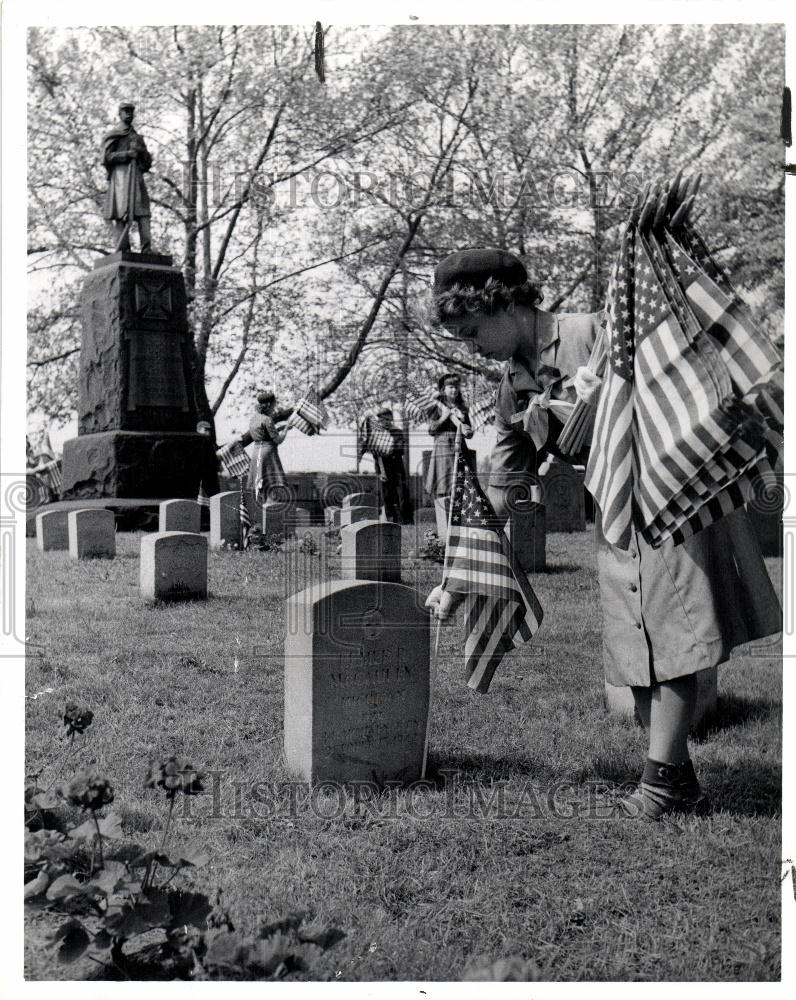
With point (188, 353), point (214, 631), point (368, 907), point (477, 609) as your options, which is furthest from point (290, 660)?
point (188, 353)

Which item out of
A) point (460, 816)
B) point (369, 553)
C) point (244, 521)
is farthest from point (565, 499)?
point (460, 816)

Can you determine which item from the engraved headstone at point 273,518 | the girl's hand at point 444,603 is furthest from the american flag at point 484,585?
the engraved headstone at point 273,518

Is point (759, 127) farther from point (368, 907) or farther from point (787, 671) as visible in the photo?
point (368, 907)

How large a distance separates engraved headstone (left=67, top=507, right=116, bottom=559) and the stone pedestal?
1225mm

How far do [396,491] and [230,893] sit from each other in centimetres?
381

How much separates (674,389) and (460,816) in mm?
1595

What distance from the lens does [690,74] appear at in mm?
3695

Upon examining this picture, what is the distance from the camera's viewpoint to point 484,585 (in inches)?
134

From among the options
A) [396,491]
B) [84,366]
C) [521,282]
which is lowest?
[396,491]

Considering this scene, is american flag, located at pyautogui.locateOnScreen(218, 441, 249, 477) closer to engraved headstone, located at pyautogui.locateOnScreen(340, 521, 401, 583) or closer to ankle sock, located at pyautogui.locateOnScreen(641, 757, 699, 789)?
engraved headstone, located at pyautogui.locateOnScreen(340, 521, 401, 583)

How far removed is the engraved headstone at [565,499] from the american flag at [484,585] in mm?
5188

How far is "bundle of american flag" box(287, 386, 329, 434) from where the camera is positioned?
4.30 metres

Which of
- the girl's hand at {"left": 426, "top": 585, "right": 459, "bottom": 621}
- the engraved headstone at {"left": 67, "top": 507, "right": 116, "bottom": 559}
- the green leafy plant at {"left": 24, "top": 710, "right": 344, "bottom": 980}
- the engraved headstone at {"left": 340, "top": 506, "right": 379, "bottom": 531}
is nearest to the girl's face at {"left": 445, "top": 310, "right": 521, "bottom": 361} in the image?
the girl's hand at {"left": 426, "top": 585, "right": 459, "bottom": 621}

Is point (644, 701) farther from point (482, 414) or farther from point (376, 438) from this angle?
point (376, 438)
